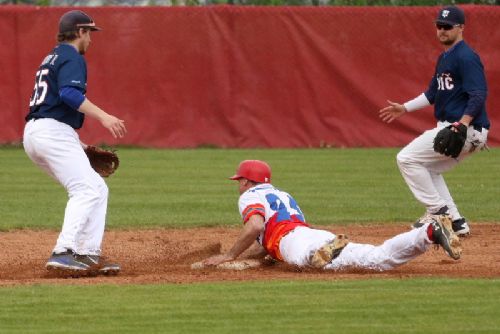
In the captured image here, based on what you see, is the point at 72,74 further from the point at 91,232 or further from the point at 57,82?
the point at 91,232

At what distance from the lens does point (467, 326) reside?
676 centimetres

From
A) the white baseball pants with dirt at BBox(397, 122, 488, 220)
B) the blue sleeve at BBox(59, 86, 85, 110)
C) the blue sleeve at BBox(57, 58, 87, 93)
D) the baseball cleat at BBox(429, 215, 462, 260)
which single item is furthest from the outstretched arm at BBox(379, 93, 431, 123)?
the blue sleeve at BBox(59, 86, 85, 110)

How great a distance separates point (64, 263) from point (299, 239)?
5.60 feet

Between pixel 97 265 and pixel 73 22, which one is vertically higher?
pixel 73 22

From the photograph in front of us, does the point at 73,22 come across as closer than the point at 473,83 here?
Yes

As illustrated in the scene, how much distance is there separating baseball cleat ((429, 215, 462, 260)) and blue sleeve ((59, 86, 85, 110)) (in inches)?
102

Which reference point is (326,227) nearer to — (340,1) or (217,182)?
(217,182)

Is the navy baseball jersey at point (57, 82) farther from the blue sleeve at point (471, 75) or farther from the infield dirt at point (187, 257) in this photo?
the blue sleeve at point (471, 75)

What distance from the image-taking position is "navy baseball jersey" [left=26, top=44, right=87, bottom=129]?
8609 mm

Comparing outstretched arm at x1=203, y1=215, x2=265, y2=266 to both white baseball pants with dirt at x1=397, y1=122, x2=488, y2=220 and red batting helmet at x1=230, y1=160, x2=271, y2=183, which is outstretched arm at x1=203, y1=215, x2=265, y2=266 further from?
white baseball pants with dirt at x1=397, y1=122, x2=488, y2=220

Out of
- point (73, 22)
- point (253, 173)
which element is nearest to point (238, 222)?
point (253, 173)

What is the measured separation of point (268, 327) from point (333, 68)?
1421 centimetres

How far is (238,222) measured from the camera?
12.7 meters

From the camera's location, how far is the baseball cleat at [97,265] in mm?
8734
